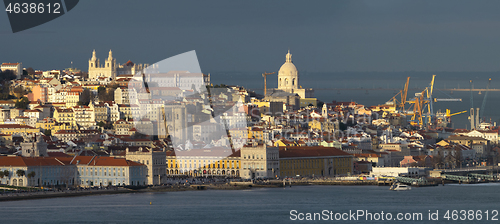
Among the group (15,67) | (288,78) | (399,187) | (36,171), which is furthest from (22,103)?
(399,187)

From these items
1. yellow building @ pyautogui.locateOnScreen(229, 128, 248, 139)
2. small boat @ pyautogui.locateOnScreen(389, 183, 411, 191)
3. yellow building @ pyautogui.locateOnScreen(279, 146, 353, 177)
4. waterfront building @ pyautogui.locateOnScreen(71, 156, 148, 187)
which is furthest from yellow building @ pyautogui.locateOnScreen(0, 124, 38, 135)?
small boat @ pyautogui.locateOnScreen(389, 183, 411, 191)

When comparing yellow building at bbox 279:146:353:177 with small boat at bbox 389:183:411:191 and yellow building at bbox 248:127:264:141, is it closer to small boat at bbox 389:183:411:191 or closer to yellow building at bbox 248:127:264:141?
small boat at bbox 389:183:411:191

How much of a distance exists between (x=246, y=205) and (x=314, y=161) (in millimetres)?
12435

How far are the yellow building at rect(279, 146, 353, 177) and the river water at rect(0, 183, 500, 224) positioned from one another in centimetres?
454

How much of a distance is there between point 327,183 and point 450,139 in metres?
19.8

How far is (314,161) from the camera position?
45.4m

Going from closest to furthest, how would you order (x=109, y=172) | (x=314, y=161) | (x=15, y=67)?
1. (x=109, y=172)
2. (x=314, y=161)
3. (x=15, y=67)

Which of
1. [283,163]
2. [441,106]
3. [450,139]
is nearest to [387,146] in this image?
[450,139]

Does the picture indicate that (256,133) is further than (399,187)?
Yes

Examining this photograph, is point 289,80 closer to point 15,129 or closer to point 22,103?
point 22,103

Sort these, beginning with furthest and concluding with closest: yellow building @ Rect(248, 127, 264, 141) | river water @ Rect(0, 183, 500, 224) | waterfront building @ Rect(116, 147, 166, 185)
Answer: yellow building @ Rect(248, 127, 264, 141) < waterfront building @ Rect(116, 147, 166, 185) < river water @ Rect(0, 183, 500, 224)

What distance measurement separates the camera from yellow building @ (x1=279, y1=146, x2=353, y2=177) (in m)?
44.3

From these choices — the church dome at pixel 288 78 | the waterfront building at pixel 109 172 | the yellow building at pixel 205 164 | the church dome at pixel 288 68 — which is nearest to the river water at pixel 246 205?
the waterfront building at pixel 109 172

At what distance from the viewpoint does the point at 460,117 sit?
87.2 m
